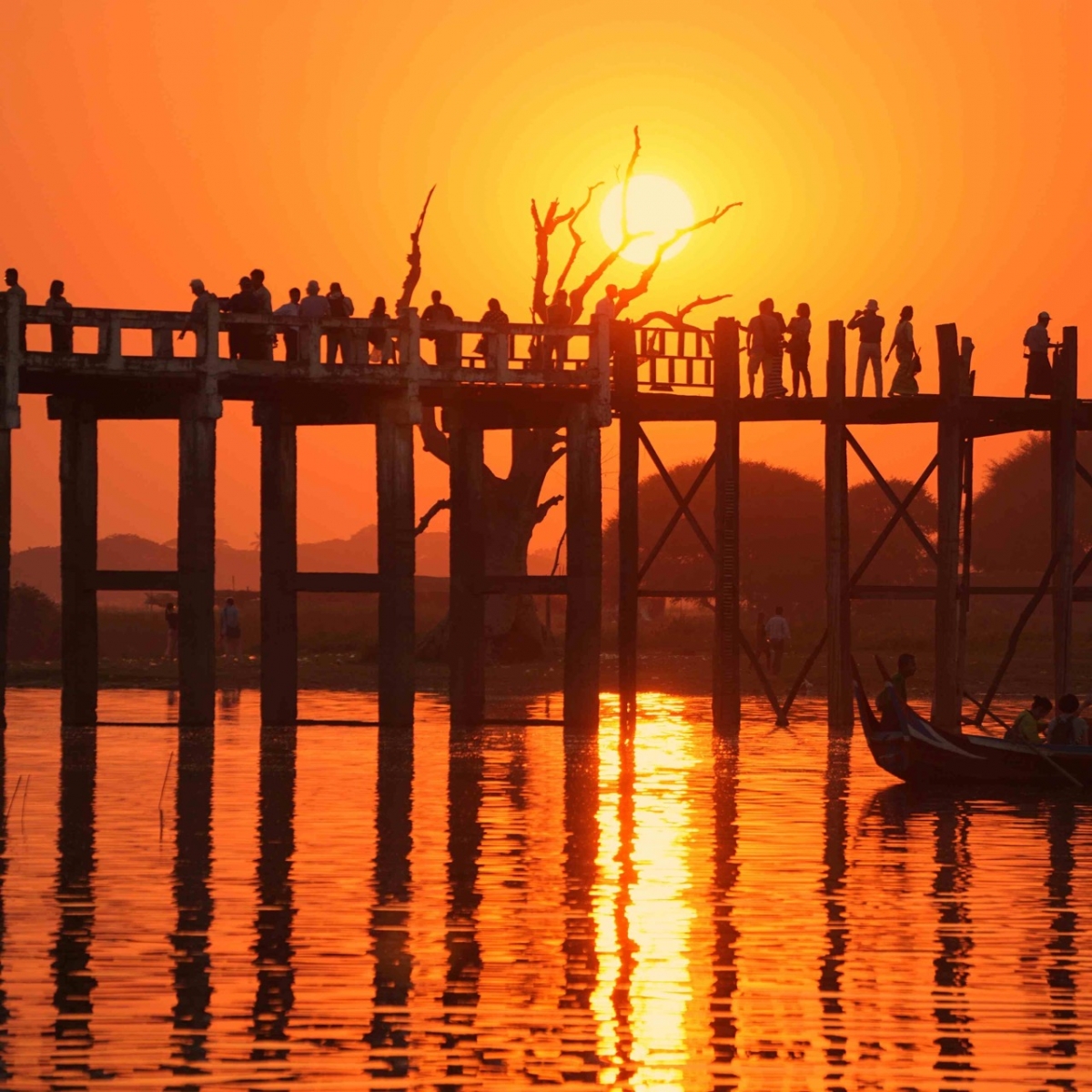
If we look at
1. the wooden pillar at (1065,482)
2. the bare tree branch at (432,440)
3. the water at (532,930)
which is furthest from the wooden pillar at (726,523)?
the bare tree branch at (432,440)

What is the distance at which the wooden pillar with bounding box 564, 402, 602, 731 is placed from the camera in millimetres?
35562

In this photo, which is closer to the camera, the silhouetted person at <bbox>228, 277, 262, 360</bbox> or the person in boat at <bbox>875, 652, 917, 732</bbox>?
the person in boat at <bbox>875, 652, 917, 732</bbox>

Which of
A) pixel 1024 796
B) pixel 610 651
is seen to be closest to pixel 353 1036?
pixel 1024 796

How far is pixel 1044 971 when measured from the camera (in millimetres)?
16047

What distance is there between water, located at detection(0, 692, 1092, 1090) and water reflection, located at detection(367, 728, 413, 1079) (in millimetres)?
41

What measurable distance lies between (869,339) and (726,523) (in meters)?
3.61

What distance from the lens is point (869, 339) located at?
1422 inches

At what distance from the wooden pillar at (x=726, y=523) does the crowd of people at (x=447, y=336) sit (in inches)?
15.4

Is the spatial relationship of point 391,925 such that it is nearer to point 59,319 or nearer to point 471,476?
point 59,319

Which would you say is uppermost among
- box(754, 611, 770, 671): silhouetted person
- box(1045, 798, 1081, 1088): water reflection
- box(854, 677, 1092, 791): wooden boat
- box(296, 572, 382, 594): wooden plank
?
box(296, 572, 382, 594): wooden plank

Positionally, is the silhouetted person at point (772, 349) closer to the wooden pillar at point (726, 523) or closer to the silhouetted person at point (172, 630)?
the wooden pillar at point (726, 523)

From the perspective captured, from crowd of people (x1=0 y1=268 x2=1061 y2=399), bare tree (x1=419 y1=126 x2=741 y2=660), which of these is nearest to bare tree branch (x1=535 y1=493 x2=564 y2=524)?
bare tree (x1=419 y1=126 x2=741 y2=660)

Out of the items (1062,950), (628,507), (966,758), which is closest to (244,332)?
(628,507)

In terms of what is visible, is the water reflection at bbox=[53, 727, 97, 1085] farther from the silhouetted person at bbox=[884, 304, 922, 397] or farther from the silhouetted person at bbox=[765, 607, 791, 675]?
the silhouetted person at bbox=[765, 607, 791, 675]
